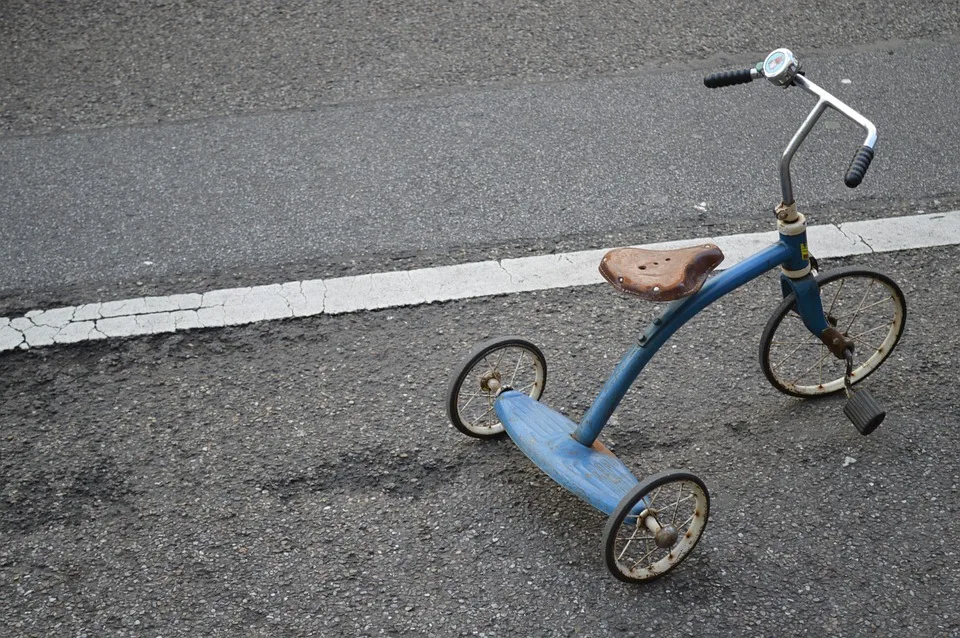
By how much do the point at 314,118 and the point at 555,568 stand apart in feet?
11.6

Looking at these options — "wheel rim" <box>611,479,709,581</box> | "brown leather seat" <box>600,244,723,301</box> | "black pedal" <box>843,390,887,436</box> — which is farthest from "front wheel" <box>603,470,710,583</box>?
"black pedal" <box>843,390,887,436</box>

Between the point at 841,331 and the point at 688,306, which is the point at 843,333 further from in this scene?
the point at 688,306

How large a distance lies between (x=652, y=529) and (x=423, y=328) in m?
1.60

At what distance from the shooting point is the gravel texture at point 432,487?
304 centimetres

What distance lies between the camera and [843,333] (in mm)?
3646

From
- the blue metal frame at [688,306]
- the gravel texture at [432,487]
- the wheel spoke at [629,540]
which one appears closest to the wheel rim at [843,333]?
the gravel texture at [432,487]

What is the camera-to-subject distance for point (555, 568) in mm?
3166

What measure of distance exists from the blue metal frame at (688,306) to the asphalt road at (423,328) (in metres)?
0.39

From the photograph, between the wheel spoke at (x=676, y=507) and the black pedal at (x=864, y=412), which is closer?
the wheel spoke at (x=676, y=507)

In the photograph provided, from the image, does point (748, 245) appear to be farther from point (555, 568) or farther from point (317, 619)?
point (317, 619)

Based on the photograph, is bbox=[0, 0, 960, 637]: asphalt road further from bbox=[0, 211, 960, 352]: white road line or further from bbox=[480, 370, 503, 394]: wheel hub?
bbox=[480, 370, 503, 394]: wheel hub

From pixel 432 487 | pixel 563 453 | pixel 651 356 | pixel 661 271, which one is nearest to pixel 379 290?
pixel 432 487

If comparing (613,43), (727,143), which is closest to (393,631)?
(727,143)

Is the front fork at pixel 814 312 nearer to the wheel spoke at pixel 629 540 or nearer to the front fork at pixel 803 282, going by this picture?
the front fork at pixel 803 282
